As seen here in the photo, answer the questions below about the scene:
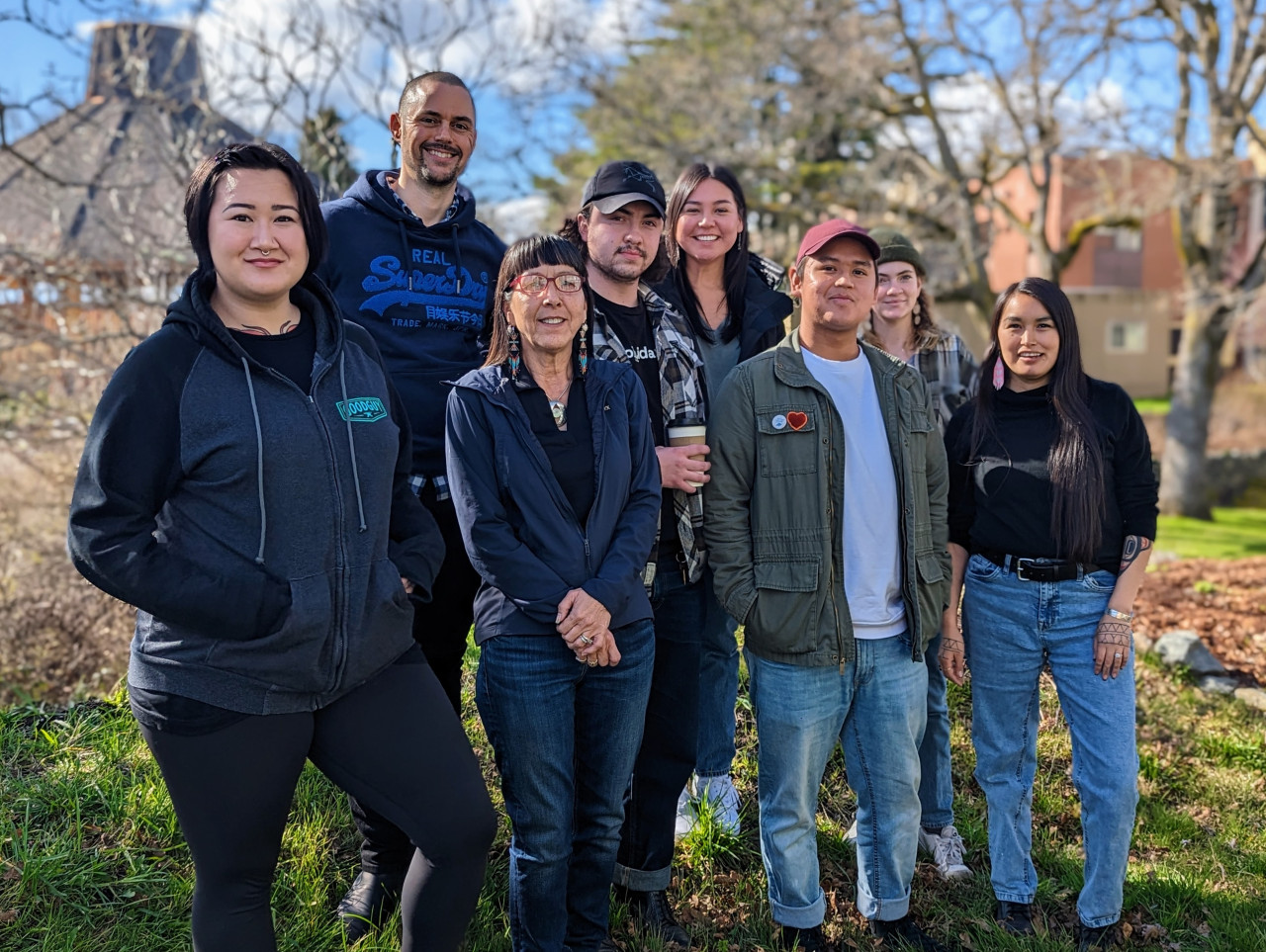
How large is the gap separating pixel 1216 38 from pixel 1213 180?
90.6 inches

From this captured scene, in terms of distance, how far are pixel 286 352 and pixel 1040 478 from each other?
2.46 m

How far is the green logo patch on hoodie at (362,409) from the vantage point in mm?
2480

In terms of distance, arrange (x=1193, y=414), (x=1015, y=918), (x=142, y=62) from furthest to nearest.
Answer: (x=1193, y=414)
(x=142, y=62)
(x=1015, y=918)

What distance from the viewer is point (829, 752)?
3.20 m

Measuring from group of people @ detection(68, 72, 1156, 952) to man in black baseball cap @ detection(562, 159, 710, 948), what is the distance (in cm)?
1

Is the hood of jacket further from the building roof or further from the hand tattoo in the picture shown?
the building roof

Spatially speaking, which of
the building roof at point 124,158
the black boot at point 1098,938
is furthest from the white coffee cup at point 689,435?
the building roof at point 124,158

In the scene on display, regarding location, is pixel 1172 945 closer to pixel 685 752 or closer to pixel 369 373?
pixel 685 752

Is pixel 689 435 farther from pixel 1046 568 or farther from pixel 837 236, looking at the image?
pixel 1046 568

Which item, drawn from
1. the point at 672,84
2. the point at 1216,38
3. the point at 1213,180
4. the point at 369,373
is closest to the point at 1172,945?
the point at 369,373

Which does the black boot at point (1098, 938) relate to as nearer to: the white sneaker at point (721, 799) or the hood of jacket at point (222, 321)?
the white sneaker at point (721, 799)

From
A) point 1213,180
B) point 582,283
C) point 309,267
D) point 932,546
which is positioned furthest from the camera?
point 1213,180

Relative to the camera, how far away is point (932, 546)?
3285 millimetres

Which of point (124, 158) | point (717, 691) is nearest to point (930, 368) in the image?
point (717, 691)
